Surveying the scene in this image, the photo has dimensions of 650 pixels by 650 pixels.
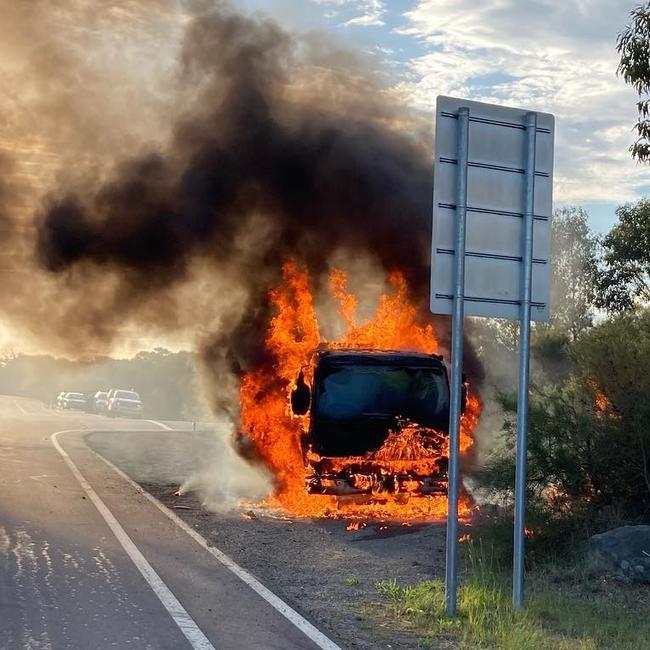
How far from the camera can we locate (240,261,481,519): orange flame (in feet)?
40.6

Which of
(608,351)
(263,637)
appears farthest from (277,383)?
(263,637)

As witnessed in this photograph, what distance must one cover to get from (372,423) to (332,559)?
2.48 m

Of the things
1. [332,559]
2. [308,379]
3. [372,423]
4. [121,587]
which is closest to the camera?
[121,587]

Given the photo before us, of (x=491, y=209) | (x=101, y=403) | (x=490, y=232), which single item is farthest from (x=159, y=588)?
(x=101, y=403)

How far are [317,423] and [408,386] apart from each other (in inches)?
53.8

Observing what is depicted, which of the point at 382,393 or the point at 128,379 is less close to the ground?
the point at 128,379

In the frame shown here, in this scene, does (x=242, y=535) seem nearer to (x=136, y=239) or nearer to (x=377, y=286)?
(x=377, y=286)

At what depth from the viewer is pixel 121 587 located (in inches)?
301

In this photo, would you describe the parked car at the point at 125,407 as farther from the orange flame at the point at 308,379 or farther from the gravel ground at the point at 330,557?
the gravel ground at the point at 330,557

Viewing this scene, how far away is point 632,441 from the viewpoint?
991 centimetres

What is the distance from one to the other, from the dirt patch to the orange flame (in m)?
0.55

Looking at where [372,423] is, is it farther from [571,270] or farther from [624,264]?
[571,270]

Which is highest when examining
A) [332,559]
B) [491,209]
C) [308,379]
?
[491,209]

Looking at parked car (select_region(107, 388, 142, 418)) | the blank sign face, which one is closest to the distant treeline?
parked car (select_region(107, 388, 142, 418))
